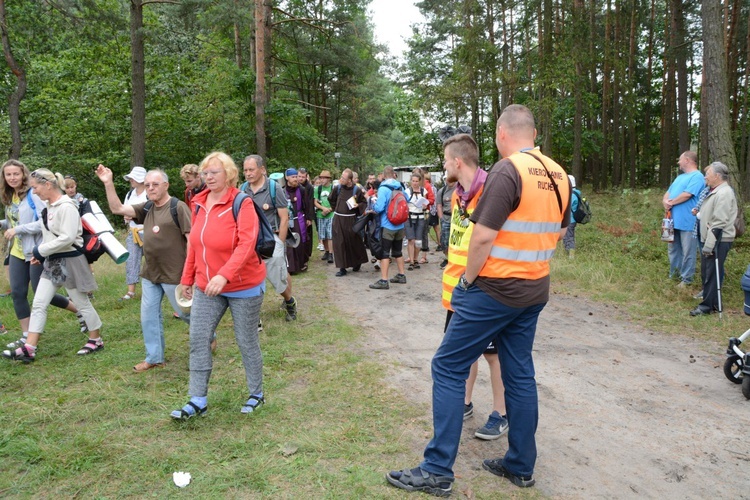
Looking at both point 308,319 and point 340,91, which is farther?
point 340,91

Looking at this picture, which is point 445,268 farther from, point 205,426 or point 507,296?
point 205,426

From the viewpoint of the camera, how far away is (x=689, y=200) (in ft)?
26.0

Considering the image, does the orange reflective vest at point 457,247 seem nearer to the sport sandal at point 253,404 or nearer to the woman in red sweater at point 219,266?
the woman in red sweater at point 219,266

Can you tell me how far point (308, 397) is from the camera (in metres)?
4.54

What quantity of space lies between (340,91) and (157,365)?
27851mm

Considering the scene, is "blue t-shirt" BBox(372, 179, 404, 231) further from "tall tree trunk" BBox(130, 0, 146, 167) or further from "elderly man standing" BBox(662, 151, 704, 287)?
"tall tree trunk" BBox(130, 0, 146, 167)

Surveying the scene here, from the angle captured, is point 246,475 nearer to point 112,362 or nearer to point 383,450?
point 383,450

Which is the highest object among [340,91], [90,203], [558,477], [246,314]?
[340,91]

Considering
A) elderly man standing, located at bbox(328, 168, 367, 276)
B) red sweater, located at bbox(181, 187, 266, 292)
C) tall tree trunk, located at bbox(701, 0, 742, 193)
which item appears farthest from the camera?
elderly man standing, located at bbox(328, 168, 367, 276)

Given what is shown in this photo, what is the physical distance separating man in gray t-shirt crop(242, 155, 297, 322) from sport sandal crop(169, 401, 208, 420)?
2522 millimetres

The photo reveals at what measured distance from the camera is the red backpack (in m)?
9.32

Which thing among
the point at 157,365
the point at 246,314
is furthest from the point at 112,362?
the point at 246,314

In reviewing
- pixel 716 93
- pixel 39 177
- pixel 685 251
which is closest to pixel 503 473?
pixel 39 177

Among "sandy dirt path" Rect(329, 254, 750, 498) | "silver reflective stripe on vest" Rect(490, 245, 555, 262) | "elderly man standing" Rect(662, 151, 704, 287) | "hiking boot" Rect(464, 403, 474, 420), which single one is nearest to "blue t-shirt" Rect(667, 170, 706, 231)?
"elderly man standing" Rect(662, 151, 704, 287)
